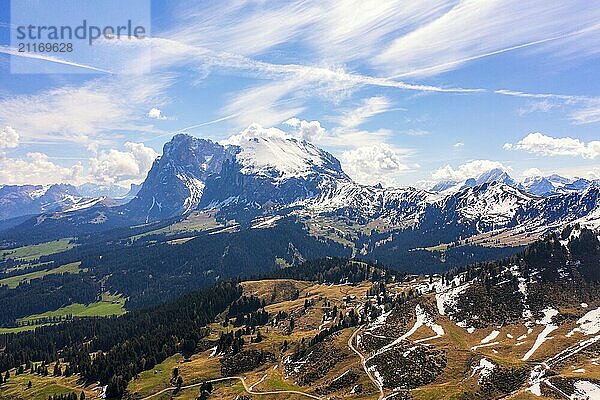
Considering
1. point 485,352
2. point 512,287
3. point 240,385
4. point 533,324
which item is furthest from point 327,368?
point 512,287

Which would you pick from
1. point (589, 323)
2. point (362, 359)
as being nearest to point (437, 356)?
point (362, 359)

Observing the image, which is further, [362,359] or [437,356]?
[362,359]

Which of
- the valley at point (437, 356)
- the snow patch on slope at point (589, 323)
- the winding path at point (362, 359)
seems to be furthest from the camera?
the snow patch on slope at point (589, 323)

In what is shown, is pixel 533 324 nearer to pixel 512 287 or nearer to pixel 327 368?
pixel 512 287

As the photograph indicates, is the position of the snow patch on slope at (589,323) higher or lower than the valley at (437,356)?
higher

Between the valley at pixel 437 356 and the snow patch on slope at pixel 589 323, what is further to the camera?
the snow patch on slope at pixel 589 323

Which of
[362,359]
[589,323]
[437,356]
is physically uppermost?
[589,323]

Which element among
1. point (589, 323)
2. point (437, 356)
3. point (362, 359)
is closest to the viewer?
point (437, 356)

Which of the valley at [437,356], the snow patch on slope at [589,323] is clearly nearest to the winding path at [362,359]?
the valley at [437,356]

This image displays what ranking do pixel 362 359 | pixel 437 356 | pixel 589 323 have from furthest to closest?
1. pixel 589 323
2. pixel 362 359
3. pixel 437 356

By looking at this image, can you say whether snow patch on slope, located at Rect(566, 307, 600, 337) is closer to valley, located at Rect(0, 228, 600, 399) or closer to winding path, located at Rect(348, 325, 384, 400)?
valley, located at Rect(0, 228, 600, 399)

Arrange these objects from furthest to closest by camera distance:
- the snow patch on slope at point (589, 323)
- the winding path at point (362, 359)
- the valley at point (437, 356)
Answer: the snow patch on slope at point (589, 323) < the winding path at point (362, 359) < the valley at point (437, 356)

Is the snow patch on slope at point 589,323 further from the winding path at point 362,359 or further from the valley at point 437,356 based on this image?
the winding path at point 362,359

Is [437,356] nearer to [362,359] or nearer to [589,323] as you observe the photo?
[362,359]
